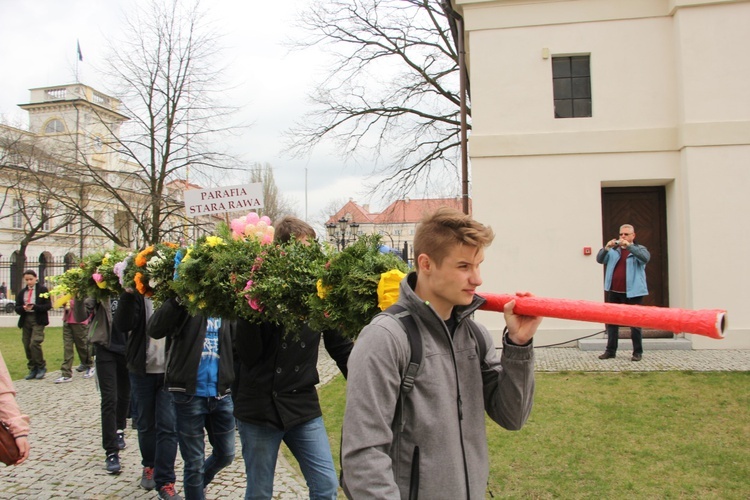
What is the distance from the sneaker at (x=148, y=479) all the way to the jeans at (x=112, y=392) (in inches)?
25.9

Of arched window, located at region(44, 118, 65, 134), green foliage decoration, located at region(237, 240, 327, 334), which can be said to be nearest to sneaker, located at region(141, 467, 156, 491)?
green foliage decoration, located at region(237, 240, 327, 334)

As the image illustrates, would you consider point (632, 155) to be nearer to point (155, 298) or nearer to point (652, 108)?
point (652, 108)

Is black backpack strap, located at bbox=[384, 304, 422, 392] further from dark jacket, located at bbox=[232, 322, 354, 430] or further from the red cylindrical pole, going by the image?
dark jacket, located at bbox=[232, 322, 354, 430]

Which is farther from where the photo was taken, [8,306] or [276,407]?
[8,306]

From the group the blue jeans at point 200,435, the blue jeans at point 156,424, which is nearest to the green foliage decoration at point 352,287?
the blue jeans at point 200,435

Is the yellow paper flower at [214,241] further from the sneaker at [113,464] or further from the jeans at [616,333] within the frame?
the jeans at [616,333]

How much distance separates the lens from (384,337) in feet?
6.66

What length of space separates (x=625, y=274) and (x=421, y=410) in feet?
28.4

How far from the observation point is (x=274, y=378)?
3.51 meters

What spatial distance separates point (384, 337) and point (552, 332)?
10.6 meters

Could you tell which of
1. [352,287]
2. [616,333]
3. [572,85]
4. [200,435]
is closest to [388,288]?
[352,287]

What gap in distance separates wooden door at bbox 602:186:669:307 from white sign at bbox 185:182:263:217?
359 inches

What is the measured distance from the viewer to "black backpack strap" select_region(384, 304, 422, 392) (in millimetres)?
2035

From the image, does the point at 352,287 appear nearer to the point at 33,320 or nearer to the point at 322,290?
the point at 322,290
